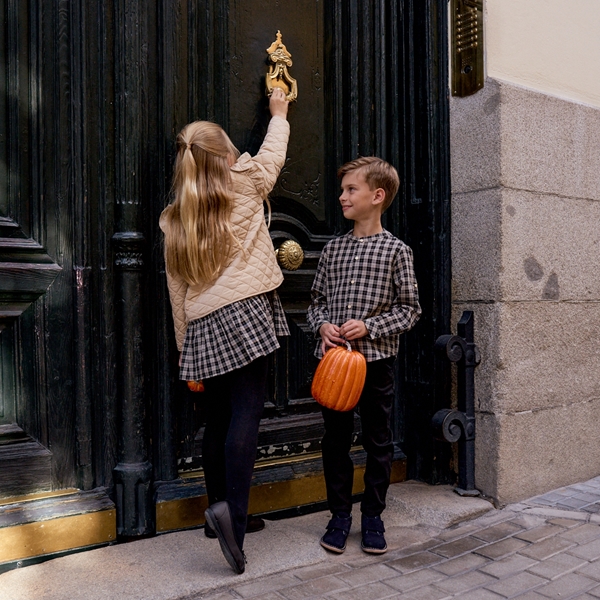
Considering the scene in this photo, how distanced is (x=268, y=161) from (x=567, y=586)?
1.91m

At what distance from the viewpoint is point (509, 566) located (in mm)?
2586

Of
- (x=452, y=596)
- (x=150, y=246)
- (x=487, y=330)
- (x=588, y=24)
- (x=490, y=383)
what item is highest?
(x=588, y=24)

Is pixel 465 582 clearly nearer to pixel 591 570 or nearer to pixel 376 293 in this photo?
pixel 591 570

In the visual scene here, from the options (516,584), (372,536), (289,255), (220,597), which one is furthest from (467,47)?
(220,597)

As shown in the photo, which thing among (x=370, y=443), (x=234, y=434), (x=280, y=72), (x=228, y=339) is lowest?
(x=370, y=443)

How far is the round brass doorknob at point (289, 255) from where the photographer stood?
10.4ft

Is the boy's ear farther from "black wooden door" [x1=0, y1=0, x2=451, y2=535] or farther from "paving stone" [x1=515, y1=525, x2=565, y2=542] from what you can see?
"paving stone" [x1=515, y1=525, x2=565, y2=542]

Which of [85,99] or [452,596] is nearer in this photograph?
[452,596]

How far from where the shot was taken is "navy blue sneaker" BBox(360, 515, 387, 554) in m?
2.71

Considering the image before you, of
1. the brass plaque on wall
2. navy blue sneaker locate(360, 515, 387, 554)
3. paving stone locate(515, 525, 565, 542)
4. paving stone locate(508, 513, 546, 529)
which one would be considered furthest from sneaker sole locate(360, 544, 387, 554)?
the brass plaque on wall

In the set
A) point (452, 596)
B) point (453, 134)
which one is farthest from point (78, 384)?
point (453, 134)

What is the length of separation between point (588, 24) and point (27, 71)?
2961mm

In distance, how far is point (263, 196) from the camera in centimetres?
269

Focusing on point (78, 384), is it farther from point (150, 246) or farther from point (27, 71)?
point (27, 71)
